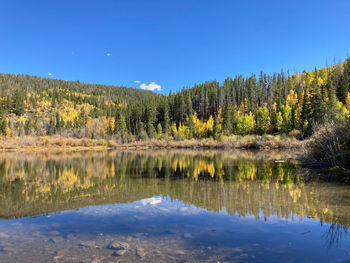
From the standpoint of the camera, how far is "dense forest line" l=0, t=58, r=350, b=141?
6259cm

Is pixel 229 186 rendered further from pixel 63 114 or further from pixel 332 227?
pixel 63 114

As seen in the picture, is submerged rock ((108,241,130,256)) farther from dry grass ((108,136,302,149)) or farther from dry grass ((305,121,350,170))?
dry grass ((108,136,302,149))

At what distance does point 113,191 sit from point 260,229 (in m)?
7.55

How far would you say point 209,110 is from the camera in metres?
96.2

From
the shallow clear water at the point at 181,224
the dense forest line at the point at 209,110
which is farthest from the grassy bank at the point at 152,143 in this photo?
the shallow clear water at the point at 181,224

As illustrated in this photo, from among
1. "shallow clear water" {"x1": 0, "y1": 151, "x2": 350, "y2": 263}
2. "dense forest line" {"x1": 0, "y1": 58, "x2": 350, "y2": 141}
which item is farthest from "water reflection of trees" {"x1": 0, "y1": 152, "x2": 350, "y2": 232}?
"dense forest line" {"x1": 0, "y1": 58, "x2": 350, "y2": 141}

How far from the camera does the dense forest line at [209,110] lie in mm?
62594

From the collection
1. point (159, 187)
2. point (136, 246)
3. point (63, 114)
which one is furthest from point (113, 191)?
point (63, 114)

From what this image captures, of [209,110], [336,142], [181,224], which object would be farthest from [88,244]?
[209,110]

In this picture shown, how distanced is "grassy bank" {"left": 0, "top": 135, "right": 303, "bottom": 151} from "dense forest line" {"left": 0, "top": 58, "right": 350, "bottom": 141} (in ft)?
11.6

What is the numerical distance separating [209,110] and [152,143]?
114ft

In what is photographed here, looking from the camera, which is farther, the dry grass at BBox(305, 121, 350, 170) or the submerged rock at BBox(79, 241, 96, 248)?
the dry grass at BBox(305, 121, 350, 170)

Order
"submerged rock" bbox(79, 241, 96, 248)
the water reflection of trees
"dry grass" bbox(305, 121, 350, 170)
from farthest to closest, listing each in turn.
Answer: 1. "dry grass" bbox(305, 121, 350, 170)
2. the water reflection of trees
3. "submerged rock" bbox(79, 241, 96, 248)

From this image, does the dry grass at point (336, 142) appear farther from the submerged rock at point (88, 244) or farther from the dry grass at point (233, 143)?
the dry grass at point (233, 143)
